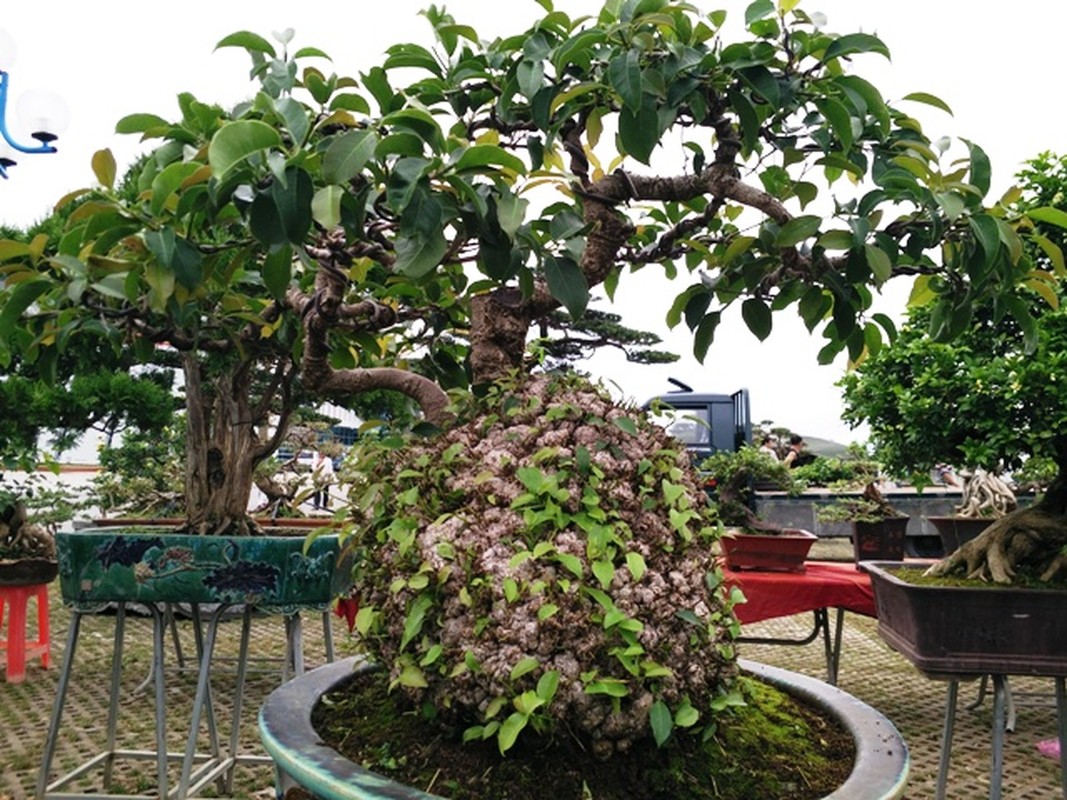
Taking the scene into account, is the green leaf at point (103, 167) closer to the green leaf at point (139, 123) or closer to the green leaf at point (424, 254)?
the green leaf at point (139, 123)

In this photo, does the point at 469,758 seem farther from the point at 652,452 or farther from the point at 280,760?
the point at 652,452

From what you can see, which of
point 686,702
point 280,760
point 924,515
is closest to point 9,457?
point 280,760

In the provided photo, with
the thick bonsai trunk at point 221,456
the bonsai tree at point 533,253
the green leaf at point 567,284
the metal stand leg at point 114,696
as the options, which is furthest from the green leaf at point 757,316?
the thick bonsai trunk at point 221,456

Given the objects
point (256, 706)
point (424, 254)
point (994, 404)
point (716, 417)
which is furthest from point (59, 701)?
point (716, 417)

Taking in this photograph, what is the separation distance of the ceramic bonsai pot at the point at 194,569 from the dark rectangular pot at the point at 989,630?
1.27 meters

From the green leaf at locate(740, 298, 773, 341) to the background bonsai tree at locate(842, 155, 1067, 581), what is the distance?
0.87 meters

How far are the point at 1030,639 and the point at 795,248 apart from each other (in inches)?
46.5

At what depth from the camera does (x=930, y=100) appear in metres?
1.10

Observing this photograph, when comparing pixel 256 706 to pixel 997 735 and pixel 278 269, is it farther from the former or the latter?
pixel 278 269

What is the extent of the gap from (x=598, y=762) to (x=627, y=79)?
2.38 feet

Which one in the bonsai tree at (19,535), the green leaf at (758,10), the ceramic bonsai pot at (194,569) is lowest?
the bonsai tree at (19,535)

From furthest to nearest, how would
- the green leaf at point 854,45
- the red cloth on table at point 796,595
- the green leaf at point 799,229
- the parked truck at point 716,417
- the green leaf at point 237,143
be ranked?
the parked truck at point 716,417
the red cloth on table at point 796,595
the green leaf at point 799,229
the green leaf at point 854,45
the green leaf at point 237,143

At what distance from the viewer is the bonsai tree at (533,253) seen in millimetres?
879

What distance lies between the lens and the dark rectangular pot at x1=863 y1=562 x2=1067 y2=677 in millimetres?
1825
